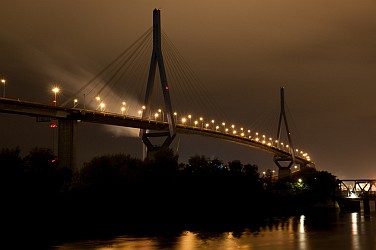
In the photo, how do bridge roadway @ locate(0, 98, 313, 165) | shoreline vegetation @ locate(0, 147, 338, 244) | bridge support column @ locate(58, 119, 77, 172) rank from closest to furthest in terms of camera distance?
shoreline vegetation @ locate(0, 147, 338, 244) → bridge roadway @ locate(0, 98, 313, 165) → bridge support column @ locate(58, 119, 77, 172)

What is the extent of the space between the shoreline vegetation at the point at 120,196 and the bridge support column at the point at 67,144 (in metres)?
4.75

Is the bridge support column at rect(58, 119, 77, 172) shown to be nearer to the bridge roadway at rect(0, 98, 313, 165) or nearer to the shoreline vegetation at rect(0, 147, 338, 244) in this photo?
the bridge roadway at rect(0, 98, 313, 165)

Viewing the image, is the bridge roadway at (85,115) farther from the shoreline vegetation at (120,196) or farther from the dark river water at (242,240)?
the dark river water at (242,240)

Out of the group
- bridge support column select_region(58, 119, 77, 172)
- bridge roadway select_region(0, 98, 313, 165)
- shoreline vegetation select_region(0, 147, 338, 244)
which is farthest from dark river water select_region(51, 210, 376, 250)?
bridge roadway select_region(0, 98, 313, 165)

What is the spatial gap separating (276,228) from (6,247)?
85.6 feet

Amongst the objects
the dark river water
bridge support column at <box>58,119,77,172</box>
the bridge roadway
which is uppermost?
the bridge roadway

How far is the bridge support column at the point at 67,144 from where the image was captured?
6103 cm

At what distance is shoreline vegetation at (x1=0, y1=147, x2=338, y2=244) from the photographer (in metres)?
43.3

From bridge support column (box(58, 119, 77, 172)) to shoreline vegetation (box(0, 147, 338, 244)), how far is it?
475cm

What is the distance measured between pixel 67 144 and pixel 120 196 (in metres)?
12.4

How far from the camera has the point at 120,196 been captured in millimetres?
52500

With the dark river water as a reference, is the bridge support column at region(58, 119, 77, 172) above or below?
above

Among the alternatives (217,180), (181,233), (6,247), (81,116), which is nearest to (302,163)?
(217,180)

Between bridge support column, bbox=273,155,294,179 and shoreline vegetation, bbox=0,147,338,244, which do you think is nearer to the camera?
shoreline vegetation, bbox=0,147,338,244
